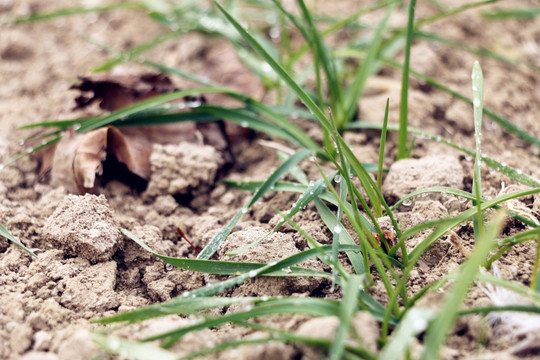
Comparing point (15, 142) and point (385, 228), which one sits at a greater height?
point (385, 228)

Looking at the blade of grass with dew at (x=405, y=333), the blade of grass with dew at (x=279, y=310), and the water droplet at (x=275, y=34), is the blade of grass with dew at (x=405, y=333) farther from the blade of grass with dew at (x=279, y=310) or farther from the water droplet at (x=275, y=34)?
the water droplet at (x=275, y=34)

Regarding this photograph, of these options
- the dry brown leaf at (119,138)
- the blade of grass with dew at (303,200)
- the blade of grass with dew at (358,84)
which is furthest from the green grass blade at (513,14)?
the blade of grass with dew at (303,200)

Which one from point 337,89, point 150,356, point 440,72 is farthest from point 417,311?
point 440,72

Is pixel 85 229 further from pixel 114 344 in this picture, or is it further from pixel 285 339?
pixel 285 339

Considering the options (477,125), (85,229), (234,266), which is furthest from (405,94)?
(85,229)

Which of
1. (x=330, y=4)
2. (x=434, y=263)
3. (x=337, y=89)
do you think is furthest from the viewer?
(x=330, y=4)

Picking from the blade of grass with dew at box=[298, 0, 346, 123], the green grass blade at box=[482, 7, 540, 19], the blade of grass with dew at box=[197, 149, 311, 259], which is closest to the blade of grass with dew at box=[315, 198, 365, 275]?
the blade of grass with dew at box=[197, 149, 311, 259]

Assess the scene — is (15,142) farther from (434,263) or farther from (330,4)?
(330,4)

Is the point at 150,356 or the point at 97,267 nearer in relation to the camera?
the point at 150,356
